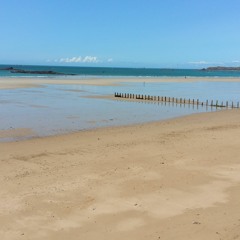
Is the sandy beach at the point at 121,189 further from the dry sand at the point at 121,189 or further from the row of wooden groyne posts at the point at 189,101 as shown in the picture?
the row of wooden groyne posts at the point at 189,101

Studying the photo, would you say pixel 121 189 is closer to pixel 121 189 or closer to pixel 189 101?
pixel 121 189

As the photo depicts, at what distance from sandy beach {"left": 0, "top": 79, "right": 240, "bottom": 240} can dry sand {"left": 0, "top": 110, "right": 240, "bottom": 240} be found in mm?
22

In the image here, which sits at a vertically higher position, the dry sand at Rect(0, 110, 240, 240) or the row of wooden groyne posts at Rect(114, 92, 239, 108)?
the dry sand at Rect(0, 110, 240, 240)

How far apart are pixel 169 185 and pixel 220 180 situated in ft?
5.34

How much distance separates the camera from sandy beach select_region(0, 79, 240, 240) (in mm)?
7969

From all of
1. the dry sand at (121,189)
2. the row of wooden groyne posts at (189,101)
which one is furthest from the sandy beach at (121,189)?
the row of wooden groyne posts at (189,101)

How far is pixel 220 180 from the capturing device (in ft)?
37.1

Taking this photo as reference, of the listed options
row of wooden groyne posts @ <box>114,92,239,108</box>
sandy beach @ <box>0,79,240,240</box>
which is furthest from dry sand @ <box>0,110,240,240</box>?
row of wooden groyne posts @ <box>114,92,239,108</box>

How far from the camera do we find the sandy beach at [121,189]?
797 centimetres

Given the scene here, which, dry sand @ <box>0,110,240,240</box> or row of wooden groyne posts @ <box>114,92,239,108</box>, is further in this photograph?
row of wooden groyne posts @ <box>114,92,239,108</box>

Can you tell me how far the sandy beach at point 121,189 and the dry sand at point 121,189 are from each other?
2cm

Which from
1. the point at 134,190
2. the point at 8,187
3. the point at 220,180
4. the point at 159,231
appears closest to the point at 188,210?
the point at 159,231

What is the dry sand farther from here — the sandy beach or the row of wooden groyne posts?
the row of wooden groyne posts

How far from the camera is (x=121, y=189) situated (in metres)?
10.6
